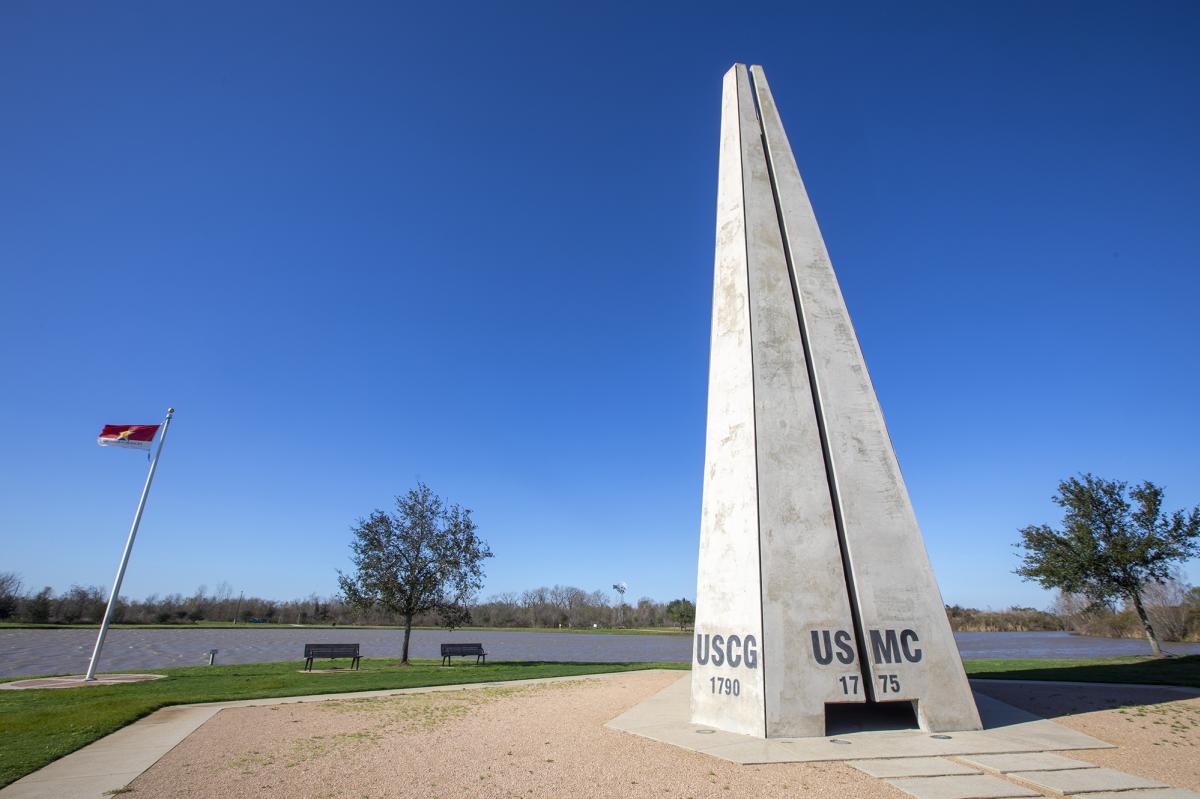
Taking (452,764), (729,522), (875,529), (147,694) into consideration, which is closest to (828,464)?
(875,529)

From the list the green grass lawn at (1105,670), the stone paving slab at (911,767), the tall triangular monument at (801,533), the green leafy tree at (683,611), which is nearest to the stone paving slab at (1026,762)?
the stone paving slab at (911,767)

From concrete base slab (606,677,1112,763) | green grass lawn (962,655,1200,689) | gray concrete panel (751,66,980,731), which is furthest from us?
green grass lawn (962,655,1200,689)

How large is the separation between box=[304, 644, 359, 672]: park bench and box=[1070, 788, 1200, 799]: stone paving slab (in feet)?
62.9

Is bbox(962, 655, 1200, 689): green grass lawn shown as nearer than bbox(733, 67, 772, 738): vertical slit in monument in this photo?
No

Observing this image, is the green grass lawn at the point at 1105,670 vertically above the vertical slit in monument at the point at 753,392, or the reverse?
the vertical slit in monument at the point at 753,392

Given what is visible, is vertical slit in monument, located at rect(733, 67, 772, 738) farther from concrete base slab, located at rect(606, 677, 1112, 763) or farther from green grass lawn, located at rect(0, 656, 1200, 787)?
green grass lawn, located at rect(0, 656, 1200, 787)

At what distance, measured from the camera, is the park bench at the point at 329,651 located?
746 inches

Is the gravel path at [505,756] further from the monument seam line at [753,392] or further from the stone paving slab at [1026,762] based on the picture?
the monument seam line at [753,392]

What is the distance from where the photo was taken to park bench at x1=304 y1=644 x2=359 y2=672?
62.1 feet

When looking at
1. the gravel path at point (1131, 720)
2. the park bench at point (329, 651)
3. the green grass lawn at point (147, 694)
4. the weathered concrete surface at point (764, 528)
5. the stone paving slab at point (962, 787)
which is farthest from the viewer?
the park bench at point (329, 651)

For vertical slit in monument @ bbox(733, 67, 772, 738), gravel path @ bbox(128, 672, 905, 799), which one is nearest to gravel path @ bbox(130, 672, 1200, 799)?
gravel path @ bbox(128, 672, 905, 799)

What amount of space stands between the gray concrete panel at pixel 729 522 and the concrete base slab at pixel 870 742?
1.44 feet

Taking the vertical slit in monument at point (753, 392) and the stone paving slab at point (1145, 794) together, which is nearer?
the stone paving slab at point (1145, 794)

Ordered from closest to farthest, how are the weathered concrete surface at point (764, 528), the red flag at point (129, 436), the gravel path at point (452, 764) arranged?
the gravel path at point (452, 764)
the weathered concrete surface at point (764, 528)
the red flag at point (129, 436)
